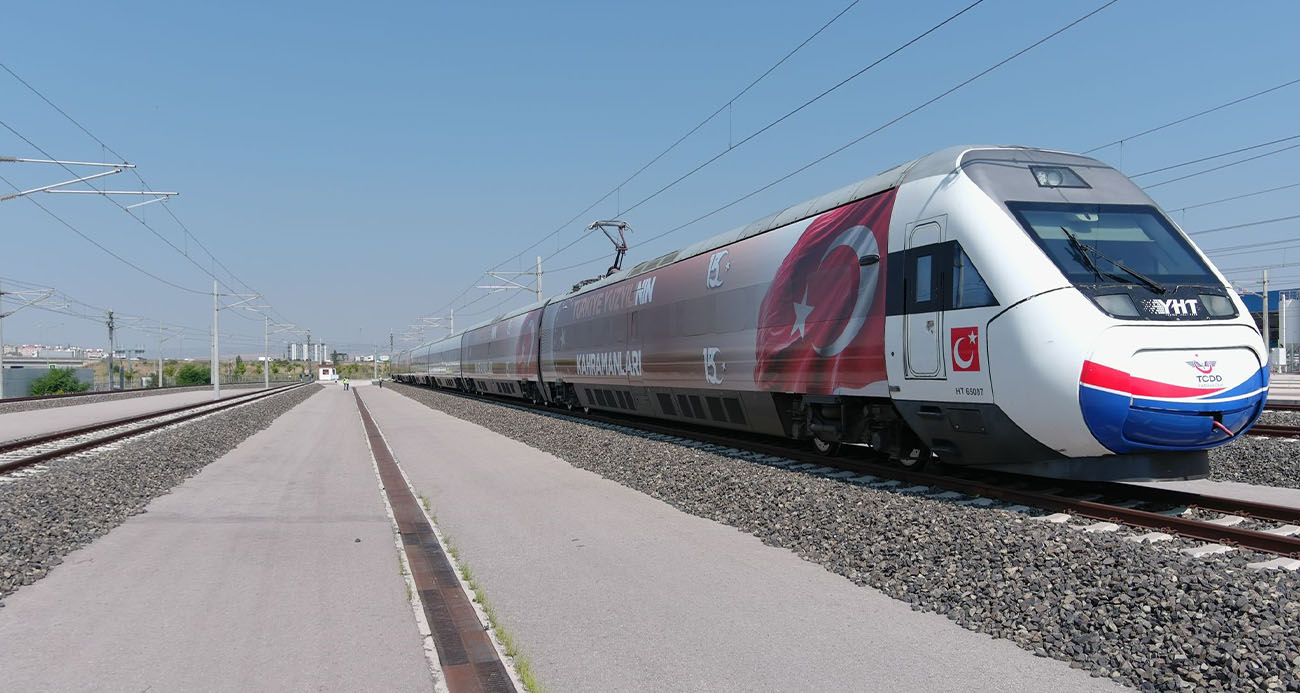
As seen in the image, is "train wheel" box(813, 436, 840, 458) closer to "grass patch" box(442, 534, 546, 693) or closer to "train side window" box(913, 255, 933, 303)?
"train side window" box(913, 255, 933, 303)

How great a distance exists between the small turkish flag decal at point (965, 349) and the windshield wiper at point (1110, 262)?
1228mm

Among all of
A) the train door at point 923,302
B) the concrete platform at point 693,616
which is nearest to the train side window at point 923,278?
the train door at point 923,302

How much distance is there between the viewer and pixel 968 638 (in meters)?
5.16

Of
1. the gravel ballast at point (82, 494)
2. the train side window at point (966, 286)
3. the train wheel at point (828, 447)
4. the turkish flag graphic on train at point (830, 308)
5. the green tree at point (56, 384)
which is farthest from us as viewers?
the green tree at point (56, 384)

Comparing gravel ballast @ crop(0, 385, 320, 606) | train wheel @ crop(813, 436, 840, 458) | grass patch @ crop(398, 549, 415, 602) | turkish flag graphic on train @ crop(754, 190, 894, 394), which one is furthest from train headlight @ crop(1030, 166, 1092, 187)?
gravel ballast @ crop(0, 385, 320, 606)

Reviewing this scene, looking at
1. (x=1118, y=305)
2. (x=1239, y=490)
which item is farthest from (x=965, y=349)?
(x=1239, y=490)

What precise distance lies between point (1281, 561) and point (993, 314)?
331cm

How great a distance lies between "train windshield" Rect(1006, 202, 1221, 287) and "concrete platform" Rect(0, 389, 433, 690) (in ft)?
22.5

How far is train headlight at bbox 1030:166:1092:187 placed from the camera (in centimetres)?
962

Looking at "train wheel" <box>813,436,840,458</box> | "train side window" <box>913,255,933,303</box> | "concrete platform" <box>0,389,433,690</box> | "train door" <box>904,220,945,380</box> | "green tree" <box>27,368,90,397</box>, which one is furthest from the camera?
"green tree" <box>27,368,90,397</box>

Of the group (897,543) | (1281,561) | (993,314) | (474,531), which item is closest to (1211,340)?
(993,314)

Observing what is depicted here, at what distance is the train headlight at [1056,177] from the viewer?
9.62 meters

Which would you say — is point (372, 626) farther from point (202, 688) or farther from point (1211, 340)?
point (1211, 340)

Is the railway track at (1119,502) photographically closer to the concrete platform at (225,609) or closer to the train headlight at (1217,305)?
the train headlight at (1217,305)
